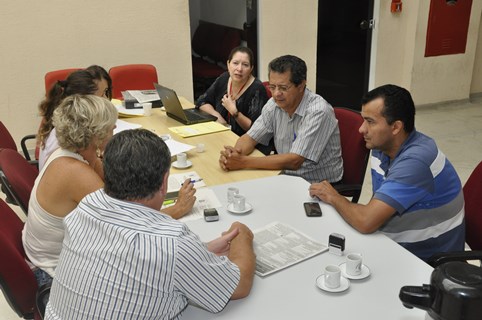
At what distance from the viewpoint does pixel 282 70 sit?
8.93ft

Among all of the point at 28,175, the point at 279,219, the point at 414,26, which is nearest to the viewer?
the point at 279,219

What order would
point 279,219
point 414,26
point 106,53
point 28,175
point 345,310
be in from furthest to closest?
point 414,26, point 106,53, point 28,175, point 279,219, point 345,310

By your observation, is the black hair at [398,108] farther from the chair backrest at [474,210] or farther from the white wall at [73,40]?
the white wall at [73,40]

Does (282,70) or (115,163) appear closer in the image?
(115,163)

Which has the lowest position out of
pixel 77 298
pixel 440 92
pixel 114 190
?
pixel 440 92

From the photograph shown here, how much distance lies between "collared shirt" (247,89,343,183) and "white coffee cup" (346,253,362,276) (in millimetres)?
1185

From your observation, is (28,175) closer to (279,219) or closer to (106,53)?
(279,219)

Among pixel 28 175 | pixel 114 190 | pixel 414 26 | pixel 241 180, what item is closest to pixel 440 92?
pixel 414 26

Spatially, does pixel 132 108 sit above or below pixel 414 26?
below

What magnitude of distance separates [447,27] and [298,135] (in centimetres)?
428

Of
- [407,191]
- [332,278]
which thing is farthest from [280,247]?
[407,191]

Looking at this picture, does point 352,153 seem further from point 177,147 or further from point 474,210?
point 177,147

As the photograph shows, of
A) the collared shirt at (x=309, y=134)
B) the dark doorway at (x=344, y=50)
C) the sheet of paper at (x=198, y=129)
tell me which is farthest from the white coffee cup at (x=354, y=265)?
the dark doorway at (x=344, y=50)

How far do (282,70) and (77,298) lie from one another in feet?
5.95
